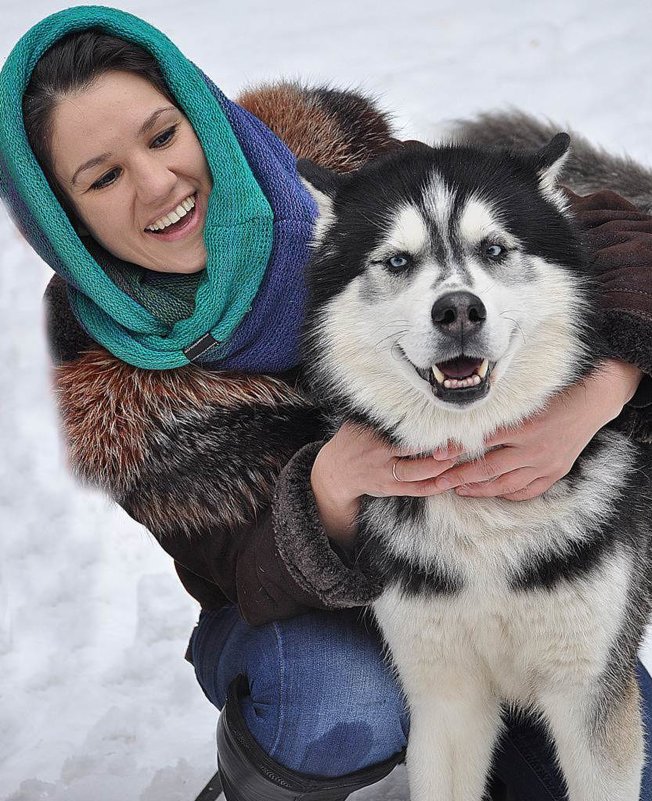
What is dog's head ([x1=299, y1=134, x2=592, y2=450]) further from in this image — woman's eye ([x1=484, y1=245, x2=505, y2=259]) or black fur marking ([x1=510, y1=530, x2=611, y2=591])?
black fur marking ([x1=510, y1=530, x2=611, y2=591])

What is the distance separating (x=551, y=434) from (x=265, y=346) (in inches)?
22.4

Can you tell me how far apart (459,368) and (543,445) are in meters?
0.23

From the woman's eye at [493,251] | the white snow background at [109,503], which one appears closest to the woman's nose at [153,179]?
the woman's eye at [493,251]

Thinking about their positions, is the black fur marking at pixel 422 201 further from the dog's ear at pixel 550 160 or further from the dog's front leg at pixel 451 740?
the dog's front leg at pixel 451 740

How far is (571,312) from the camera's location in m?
1.45

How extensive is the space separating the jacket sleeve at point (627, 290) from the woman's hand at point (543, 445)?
0.06 meters

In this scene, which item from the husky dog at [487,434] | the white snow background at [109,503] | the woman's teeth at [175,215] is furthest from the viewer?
the white snow background at [109,503]

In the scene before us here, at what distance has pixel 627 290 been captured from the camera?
156 cm

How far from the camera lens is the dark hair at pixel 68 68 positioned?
1633 mm

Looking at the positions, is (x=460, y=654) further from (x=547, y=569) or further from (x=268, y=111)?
(x=268, y=111)

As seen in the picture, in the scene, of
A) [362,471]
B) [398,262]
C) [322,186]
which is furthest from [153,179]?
[362,471]

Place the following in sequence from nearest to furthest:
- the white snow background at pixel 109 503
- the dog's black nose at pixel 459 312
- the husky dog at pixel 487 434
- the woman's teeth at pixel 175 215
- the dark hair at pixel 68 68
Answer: the dog's black nose at pixel 459 312 < the husky dog at pixel 487 434 < the dark hair at pixel 68 68 < the woman's teeth at pixel 175 215 < the white snow background at pixel 109 503

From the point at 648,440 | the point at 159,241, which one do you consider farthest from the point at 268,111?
the point at 648,440

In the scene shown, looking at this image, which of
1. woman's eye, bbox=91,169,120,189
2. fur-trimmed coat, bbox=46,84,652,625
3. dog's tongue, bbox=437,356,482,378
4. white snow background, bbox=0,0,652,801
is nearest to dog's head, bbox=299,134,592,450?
dog's tongue, bbox=437,356,482,378
